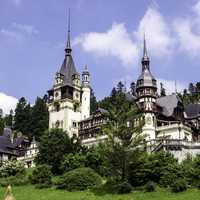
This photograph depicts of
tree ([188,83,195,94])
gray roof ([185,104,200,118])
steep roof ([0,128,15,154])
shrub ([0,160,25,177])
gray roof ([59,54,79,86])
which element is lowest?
shrub ([0,160,25,177])

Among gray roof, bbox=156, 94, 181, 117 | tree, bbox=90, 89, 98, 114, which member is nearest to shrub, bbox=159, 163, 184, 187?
gray roof, bbox=156, 94, 181, 117

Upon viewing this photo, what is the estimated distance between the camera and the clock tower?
78812mm

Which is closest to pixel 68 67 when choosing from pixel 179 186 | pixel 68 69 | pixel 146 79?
pixel 68 69

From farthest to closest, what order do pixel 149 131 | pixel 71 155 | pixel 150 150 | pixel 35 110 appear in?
pixel 35 110, pixel 149 131, pixel 150 150, pixel 71 155

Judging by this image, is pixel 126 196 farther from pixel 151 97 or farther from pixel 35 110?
pixel 35 110

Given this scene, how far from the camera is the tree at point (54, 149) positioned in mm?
64312

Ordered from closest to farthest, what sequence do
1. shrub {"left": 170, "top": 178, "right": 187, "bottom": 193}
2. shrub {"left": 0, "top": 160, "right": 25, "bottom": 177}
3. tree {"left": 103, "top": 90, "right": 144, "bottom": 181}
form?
1. shrub {"left": 170, "top": 178, "right": 187, "bottom": 193}
2. tree {"left": 103, "top": 90, "right": 144, "bottom": 181}
3. shrub {"left": 0, "top": 160, "right": 25, "bottom": 177}

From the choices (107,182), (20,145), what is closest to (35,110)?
(20,145)

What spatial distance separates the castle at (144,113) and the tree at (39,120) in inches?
625

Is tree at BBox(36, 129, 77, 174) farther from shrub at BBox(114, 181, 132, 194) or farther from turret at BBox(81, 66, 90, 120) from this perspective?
turret at BBox(81, 66, 90, 120)

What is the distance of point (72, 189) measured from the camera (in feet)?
169

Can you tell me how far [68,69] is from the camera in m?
99.4

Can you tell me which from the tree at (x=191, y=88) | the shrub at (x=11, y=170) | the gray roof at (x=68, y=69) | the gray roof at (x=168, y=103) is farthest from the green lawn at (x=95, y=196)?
the tree at (x=191, y=88)

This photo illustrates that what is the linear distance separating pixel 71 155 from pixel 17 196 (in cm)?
1415
